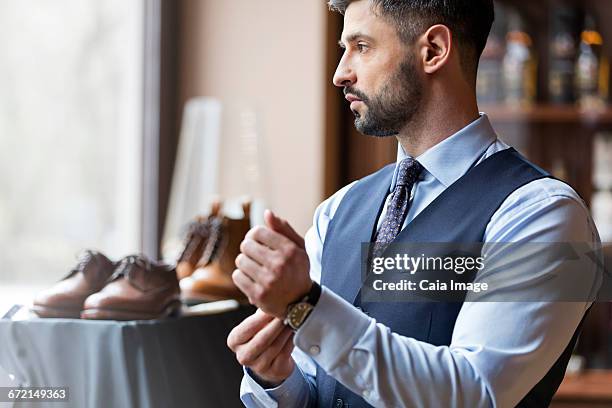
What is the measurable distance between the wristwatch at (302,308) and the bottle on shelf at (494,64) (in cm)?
167

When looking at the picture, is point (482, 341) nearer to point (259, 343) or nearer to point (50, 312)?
point (259, 343)

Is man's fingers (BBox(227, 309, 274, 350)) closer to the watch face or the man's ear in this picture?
the watch face

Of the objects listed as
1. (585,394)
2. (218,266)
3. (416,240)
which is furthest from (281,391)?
(585,394)

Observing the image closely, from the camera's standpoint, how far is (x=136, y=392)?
1307 mm

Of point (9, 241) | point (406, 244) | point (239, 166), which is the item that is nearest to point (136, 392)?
point (406, 244)

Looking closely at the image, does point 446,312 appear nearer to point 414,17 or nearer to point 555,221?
point 555,221

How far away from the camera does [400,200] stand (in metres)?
1.16

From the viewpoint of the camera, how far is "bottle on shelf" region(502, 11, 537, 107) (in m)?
2.46

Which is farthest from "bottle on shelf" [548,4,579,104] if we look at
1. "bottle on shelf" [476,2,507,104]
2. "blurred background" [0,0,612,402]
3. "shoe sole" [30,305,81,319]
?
"shoe sole" [30,305,81,319]

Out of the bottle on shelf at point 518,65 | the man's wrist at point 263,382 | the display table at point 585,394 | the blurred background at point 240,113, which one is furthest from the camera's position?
the bottle on shelf at point 518,65

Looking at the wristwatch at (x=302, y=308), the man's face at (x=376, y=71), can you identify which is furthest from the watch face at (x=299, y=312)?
the man's face at (x=376, y=71)

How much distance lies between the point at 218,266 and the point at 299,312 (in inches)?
32.5

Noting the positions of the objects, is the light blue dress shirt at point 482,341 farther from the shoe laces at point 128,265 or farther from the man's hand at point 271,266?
the shoe laces at point 128,265

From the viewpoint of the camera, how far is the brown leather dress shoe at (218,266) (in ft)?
5.49
